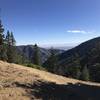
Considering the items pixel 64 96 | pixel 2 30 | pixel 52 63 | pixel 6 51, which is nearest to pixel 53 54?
pixel 52 63

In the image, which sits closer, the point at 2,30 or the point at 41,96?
the point at 41,96

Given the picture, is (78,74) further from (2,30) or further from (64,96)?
(64,96)

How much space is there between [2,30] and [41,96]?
57572 millimetres

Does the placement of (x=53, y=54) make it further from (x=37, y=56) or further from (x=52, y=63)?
(x=37, y=56)

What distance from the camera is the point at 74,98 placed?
25141 millimetres

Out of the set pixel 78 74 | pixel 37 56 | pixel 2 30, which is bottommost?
pixel 78 74

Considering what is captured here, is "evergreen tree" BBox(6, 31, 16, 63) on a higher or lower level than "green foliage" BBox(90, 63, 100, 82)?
higher

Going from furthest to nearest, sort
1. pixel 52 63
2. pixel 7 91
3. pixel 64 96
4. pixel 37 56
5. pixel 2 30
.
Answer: pixel 37 56 → pixel 52 63 → pixel 2 30 → pixel 64 96 → pixel 7 91

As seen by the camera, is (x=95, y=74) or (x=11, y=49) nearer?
(x=11, y=49)

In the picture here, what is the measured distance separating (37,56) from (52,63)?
10900 mm

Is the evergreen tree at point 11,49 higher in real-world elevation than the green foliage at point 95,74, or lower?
higher

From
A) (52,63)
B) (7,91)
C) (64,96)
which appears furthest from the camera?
(52,63)

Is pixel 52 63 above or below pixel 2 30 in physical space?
below

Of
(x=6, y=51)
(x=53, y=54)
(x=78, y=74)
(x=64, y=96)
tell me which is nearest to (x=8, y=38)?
(x=6, y=51)
